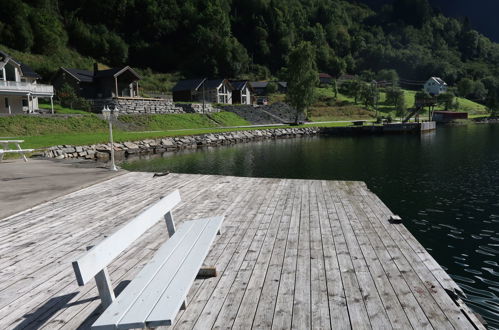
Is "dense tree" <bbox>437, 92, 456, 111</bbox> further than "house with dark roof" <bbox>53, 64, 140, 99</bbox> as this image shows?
Yes

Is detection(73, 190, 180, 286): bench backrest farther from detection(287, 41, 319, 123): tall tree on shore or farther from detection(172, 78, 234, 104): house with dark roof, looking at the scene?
detection(172, 78, 234, 104): house with dark roof

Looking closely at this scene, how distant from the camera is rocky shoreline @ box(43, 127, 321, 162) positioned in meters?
31.3

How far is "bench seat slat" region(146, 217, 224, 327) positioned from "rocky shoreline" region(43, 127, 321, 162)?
25735mm

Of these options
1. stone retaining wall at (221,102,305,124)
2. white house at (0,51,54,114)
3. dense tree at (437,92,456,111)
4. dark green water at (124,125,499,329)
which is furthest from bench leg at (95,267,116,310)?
dense tree at (437,92,456,111)

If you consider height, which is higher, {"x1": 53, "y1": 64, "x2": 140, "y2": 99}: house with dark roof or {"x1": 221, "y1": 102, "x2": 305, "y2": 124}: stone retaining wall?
{"x1": 53, "y1": 64, "x2": 140, "y2": 99}: house with dark roof

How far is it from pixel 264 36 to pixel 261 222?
184 metres

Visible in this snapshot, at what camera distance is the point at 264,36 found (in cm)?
18088


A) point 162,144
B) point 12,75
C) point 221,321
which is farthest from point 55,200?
point 12,75

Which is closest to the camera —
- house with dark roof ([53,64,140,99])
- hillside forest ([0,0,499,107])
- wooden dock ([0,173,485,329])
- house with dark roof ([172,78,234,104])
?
wooden dock ([0,173,485,329])

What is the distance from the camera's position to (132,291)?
401 cm

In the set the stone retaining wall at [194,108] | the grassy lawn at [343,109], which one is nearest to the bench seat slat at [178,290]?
the stone retaining wall at [194,108]

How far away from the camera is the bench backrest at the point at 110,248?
11.5 ft

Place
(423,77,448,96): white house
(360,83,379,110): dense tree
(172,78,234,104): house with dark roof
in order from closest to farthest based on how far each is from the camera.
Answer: (172,78,234,104): house with dark roof
(360,83,379,110): dense tree
(423,77,448,96): white house

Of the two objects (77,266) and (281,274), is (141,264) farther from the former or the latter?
(77,266)
